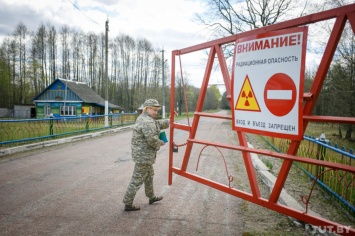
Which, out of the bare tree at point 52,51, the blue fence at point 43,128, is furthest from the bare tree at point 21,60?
the blue fence at point 43,128

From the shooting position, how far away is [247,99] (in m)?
2.59

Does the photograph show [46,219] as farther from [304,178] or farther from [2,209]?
[304,178]

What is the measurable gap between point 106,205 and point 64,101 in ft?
120

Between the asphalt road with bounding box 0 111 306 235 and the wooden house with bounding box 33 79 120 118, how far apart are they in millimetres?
32056

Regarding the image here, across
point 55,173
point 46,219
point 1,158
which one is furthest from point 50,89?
point 46,219

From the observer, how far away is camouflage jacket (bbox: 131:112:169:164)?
3.92 meters

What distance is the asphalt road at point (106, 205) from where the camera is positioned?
3.38 metres

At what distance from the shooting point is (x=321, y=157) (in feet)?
18.5

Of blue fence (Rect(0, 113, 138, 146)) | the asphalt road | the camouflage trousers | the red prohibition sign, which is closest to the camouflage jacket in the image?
the camouflage trousers

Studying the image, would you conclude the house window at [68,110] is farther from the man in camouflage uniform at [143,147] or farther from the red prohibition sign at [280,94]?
the red prohibition sign at [280,94]

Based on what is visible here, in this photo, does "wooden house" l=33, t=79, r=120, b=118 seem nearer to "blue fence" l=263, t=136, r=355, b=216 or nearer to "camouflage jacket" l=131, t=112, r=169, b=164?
"camouflage jacket" l=131, t=112, r=169, b=164

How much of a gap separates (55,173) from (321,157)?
6.46 metres

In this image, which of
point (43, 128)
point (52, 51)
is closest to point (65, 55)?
point (52, 51)

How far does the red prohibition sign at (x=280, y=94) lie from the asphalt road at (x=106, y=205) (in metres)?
1.48
